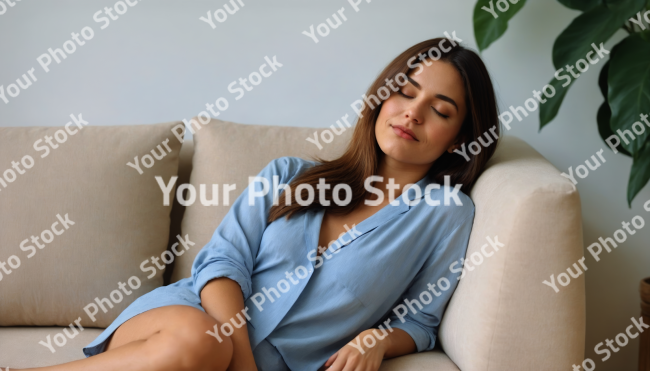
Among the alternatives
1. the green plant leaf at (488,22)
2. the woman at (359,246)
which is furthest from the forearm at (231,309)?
the green plant leaf at (488,22)

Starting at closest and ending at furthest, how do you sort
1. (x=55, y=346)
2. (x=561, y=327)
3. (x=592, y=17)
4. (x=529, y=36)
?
(x=561, y=327) → (x=55, y=346) → (x=592, y=17) → (x=529, y=36)

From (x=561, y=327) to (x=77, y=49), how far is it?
157cm

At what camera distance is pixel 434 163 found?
1.31 meters

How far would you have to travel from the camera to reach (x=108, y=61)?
5.44 ft

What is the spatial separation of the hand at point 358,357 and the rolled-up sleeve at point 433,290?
4.6 inches

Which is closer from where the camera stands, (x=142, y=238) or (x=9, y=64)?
(x=142, y=238)

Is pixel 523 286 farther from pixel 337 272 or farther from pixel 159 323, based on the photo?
pixel 159 323

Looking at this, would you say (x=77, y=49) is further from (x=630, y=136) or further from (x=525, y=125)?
(x=630, y=136)

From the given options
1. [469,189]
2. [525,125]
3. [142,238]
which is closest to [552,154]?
[525,125]

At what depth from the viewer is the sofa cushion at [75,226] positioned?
129 centimetres

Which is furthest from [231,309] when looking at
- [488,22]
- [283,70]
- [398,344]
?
[488,22]

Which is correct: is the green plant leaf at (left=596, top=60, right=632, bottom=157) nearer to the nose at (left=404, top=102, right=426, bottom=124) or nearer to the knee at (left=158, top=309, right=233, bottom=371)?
the nose at (left=404, top=102, right=426, bottom=124)

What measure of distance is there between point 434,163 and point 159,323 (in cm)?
75

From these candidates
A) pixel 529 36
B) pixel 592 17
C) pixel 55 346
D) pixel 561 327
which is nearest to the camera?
pixel 561 327
